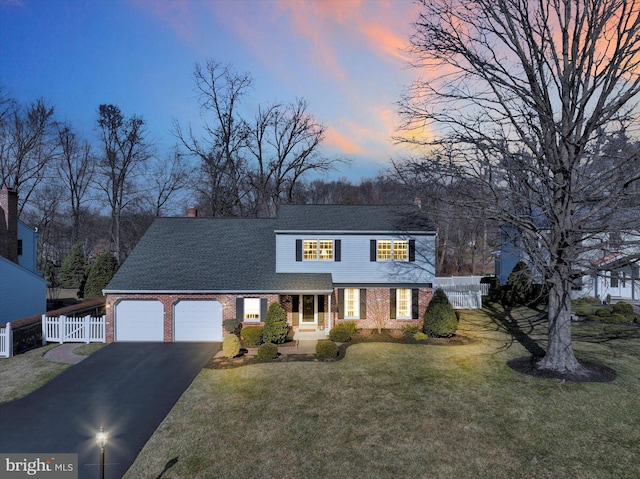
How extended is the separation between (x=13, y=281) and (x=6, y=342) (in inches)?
262

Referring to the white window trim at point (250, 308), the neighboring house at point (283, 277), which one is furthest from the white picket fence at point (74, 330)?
the white window trim at point (250, 308)

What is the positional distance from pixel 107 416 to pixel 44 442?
1592 mm

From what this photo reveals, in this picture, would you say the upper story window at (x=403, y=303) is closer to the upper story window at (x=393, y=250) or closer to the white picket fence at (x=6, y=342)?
the upper story window at (x=393, y=250)

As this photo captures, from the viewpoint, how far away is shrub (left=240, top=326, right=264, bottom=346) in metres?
16.8

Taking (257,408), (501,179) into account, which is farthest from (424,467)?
(501,179)

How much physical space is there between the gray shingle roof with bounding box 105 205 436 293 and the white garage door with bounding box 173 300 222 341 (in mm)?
896

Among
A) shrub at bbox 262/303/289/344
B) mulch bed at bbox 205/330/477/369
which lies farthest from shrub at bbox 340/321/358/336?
shrub at bbox 262/303/289/344

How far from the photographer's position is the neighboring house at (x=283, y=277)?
1811 cm

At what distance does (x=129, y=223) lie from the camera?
48.6 metres

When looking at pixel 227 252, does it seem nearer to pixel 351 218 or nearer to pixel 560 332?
pixel 351 218

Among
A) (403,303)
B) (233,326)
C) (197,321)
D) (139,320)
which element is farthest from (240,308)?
(403,303)

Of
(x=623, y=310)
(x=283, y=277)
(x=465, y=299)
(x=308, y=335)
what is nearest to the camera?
(x=308, y=335)

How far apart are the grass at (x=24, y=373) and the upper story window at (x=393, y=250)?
50.0 feet

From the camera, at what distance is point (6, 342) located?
1590cm
